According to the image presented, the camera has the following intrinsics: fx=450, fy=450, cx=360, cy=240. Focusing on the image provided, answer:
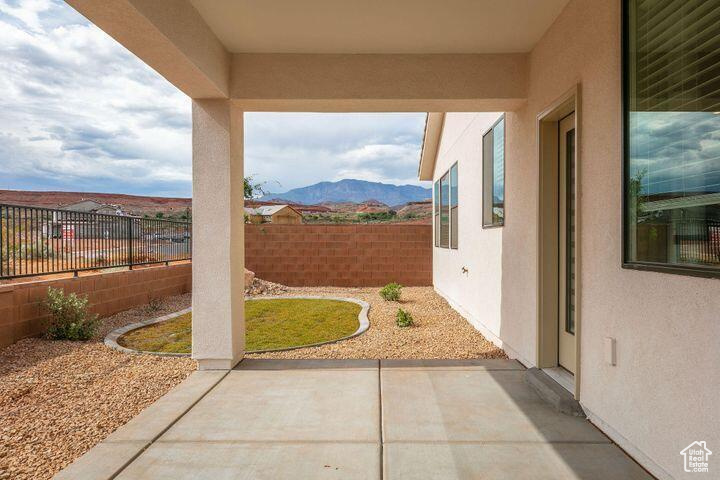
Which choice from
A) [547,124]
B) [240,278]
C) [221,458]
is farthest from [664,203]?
[240,278]

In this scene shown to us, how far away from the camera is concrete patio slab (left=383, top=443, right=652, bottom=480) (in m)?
2.58

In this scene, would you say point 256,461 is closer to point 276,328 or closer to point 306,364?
point 306,364

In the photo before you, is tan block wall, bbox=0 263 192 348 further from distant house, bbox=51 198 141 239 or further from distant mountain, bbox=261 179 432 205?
distant mountain, bbox=261 179 432 205

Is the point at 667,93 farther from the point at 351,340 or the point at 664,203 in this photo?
the point at 351,340

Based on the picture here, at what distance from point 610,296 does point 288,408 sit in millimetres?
2558

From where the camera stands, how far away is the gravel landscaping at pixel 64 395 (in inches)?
116

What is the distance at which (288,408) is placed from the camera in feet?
12.0

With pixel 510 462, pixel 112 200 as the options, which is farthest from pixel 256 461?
pixel 112 200

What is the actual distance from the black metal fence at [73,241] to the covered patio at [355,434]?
3.25 meters

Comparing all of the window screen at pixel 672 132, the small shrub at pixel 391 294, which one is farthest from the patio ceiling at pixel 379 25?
the small shrub at pixel 391 294

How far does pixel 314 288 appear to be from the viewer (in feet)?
40.8

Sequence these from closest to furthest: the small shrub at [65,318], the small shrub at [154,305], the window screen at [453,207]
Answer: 1. the small shrub at [65,318]
2. the small shrub at [154,305]
3. the window screen at [453,207]

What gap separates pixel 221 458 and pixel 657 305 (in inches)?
107

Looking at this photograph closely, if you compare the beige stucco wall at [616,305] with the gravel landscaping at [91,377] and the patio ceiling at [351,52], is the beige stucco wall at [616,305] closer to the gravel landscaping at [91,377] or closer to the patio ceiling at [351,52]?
the patio ceiling at [351,52]
